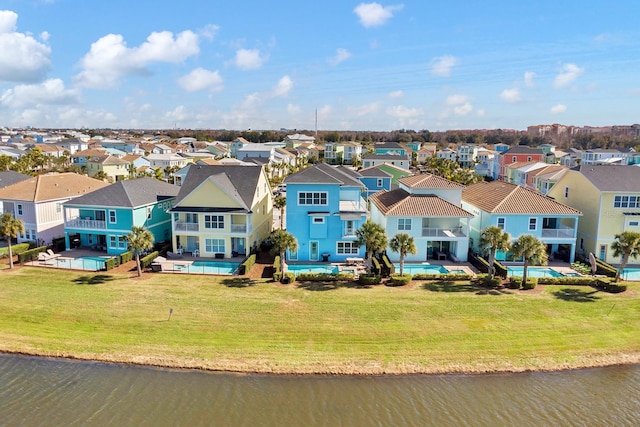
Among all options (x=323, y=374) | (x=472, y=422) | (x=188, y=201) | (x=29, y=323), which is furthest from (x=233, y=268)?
(x=472, y=422)

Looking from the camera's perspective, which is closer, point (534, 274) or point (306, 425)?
point (306, 425)

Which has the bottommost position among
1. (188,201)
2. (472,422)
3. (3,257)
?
(472,422)

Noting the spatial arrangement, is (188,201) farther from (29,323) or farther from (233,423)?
(233,423)

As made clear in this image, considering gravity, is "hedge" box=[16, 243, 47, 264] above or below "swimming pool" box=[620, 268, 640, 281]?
above

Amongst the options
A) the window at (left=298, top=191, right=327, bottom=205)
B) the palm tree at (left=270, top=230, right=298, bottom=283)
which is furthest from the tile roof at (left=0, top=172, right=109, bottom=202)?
the palm tree at (left=270, top=230, right=298, bottom=283)

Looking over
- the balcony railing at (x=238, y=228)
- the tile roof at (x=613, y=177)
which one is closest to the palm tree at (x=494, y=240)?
the tile roof at (x=613, y=177)

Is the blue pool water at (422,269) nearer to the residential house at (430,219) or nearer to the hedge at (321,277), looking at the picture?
the residential house at (430,219)

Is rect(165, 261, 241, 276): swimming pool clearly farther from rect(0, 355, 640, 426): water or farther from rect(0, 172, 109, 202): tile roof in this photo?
rect(0, 172, 109, 202): tile roof
